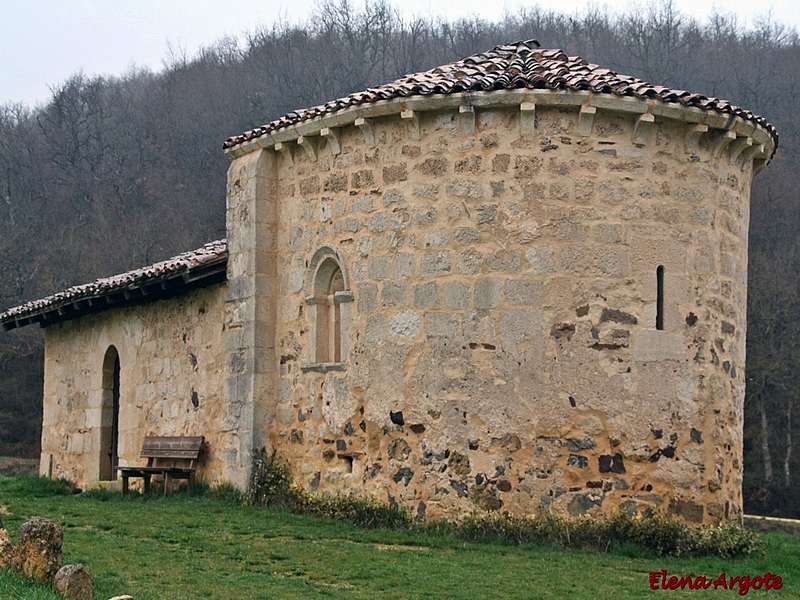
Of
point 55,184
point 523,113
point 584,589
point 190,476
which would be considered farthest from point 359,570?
point 55,184

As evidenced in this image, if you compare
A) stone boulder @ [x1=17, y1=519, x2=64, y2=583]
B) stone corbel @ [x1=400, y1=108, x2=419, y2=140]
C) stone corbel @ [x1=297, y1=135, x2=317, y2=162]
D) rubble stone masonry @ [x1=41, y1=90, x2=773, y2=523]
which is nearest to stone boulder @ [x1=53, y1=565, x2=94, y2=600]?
stone boulder @ [x1=17, y1=519, x2=64, y2=583]

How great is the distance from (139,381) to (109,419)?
165 cm

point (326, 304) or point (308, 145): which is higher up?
point (308, 145)

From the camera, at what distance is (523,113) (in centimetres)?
1094

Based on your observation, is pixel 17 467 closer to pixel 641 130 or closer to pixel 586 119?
pixel 586 119

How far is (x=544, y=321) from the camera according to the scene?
10820 mm

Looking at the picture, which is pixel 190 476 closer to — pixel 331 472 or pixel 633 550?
pixel 331 472

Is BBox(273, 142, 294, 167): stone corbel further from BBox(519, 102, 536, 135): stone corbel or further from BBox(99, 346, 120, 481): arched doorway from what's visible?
BBox(99, 346, 120, 481): arched doorway

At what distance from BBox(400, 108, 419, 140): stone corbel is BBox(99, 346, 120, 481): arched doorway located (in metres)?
7.44

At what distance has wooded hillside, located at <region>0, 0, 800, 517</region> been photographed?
3125cm

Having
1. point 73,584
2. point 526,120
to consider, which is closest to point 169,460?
point 526,120

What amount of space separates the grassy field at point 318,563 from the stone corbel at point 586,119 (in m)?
4.02

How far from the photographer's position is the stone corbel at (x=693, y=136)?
11.1 metres

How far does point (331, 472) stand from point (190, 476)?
9.19 ft
